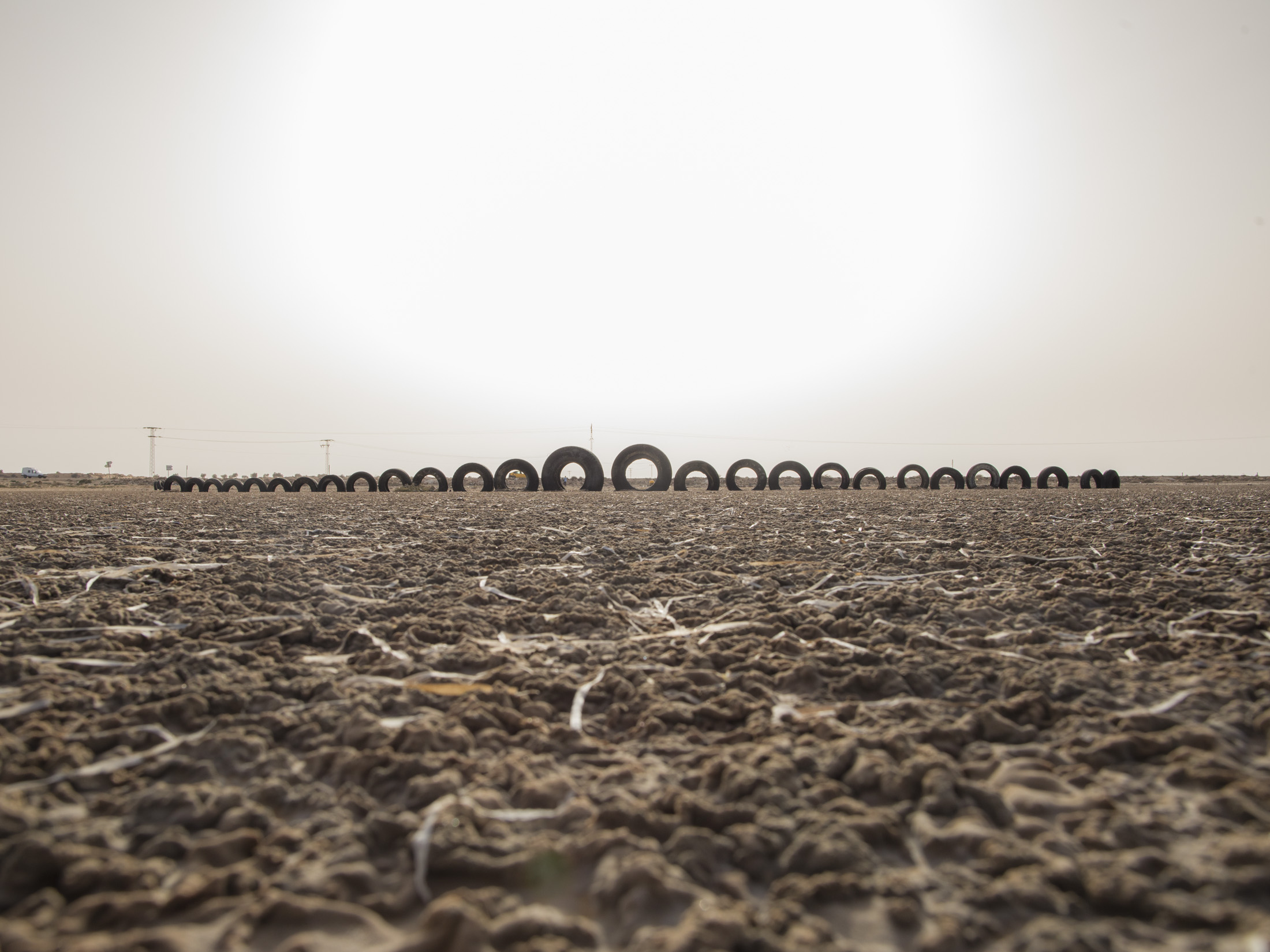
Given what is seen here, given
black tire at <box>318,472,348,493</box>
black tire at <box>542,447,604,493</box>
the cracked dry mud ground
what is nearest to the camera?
the cracked dry mud ground

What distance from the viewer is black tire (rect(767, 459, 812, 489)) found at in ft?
58.1

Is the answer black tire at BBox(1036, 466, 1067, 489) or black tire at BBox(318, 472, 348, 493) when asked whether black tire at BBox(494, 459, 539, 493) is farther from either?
black tire at BBox(1036, 466, 1067, 489)

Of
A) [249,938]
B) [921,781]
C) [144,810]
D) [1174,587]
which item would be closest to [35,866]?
[144,810]

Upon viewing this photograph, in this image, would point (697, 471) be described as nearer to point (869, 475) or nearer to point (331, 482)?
point (869, 475)

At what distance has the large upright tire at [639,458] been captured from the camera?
53.1ft

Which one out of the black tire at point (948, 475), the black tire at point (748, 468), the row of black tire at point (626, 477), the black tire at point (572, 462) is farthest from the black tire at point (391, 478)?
the black tire at point (948, 475)

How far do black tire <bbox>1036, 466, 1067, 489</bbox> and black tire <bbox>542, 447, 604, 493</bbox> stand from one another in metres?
13.2

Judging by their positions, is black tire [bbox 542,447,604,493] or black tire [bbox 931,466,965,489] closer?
black tire [bbox 542,447,604,493]

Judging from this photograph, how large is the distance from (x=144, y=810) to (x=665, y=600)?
5.77 feet

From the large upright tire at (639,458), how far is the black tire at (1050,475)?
37.3 ft

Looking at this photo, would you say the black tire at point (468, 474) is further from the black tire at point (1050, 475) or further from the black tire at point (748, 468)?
the black tire at point (1050, 475)

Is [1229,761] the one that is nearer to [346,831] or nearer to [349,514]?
[346,831]

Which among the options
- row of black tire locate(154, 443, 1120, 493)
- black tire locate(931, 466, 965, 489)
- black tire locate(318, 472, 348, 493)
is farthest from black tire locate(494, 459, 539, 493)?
black tire locate(931, 466, 965, 489)

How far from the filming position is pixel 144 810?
1077 mm
